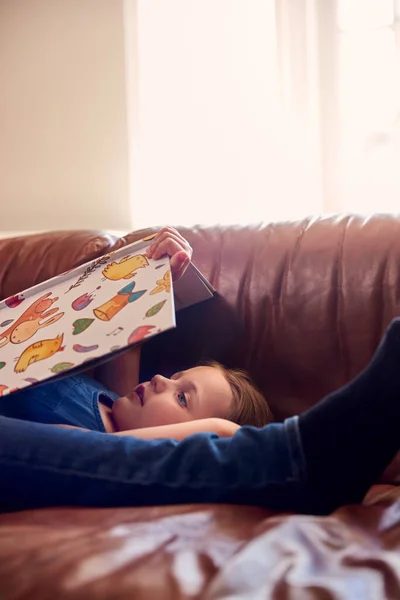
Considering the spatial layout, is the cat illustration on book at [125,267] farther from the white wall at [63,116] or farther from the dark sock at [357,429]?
the white wall at [63,116]

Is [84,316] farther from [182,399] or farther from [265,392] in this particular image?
[265,392]

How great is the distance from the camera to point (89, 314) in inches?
39.5

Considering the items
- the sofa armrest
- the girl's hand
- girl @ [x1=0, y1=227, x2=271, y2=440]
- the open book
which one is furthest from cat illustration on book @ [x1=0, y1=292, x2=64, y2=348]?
the sofa armrest

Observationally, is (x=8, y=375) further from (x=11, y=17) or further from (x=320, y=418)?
(x=11, y=17)

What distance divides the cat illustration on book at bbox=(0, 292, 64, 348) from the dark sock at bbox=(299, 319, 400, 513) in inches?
19.2

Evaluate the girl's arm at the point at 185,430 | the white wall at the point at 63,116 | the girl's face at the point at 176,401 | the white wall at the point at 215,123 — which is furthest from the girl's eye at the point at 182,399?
the white wall at the point at 63,116

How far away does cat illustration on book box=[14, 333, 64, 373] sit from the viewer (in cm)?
93

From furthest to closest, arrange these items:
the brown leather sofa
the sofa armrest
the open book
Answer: the sofa armrest < the open book < the brown leather sofa

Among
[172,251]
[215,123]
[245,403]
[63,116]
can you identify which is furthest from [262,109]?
[245,403]

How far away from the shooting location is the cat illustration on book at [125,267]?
1.11 metres

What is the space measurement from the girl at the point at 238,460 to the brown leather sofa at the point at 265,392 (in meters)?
0.03

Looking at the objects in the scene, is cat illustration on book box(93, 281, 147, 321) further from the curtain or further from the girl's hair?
the curtain

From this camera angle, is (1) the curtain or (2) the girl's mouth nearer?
(2) the girl's mouth

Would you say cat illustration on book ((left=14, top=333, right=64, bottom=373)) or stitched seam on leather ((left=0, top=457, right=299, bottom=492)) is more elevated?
cat illustration on book ((left=14, top=333, right=64, bottom=373))
